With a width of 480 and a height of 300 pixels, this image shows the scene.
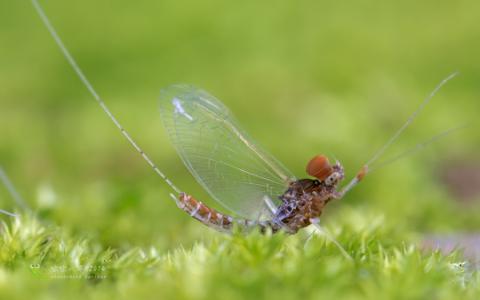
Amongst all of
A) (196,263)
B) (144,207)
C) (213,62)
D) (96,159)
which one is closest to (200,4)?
(213,62)

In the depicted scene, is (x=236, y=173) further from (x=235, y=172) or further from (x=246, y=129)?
(x=246, y=129)

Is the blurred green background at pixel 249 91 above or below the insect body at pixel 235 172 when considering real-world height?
above

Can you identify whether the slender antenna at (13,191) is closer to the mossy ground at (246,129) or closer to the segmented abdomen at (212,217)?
the mossy ground at (246,129)

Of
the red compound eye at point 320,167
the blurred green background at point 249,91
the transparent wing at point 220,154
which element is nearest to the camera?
the red compound eye at point 320,167

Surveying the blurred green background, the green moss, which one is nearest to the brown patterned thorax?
the green moss

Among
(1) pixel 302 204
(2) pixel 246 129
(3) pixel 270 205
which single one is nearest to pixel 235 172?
(3) pixel 270 205

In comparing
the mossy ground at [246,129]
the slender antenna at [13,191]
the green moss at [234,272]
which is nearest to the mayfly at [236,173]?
the mossy ground at [246,129]

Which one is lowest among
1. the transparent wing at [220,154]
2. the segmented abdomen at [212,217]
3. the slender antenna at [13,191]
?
the slender antenna at [13,191]

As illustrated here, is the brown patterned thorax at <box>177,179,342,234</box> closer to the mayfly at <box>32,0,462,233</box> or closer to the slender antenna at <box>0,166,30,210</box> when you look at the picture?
the mayfly at <box>32,0,462,233</box>
